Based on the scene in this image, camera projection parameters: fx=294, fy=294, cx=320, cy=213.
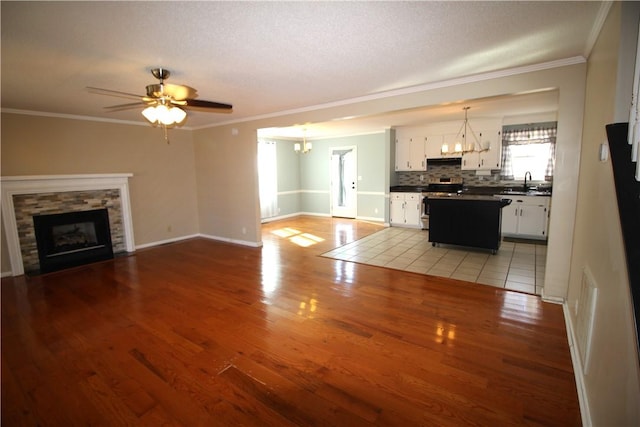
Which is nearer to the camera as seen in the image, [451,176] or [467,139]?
[467,139]

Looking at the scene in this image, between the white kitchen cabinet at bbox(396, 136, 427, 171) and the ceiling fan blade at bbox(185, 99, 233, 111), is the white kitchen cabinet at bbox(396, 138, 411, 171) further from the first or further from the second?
the ceiling fan blade at bbox(185, 99, 233, 111)

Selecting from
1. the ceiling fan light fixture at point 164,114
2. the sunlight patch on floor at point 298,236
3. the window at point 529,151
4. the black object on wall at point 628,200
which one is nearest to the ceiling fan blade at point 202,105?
the ceiling fan light fixture at point 164,114

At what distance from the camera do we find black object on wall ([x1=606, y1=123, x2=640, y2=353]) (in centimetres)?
102

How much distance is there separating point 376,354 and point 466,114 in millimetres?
5182

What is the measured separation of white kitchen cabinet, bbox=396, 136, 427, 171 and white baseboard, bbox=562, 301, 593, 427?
16.0 ft

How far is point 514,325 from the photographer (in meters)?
2.76

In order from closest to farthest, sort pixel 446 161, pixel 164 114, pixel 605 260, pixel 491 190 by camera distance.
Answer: pixel 605 260, pixel 164 114, pixel 491 190, pixel 446 161

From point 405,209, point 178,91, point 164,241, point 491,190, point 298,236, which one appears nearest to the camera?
point 178,91

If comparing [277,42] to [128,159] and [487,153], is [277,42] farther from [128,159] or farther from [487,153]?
[487,153]

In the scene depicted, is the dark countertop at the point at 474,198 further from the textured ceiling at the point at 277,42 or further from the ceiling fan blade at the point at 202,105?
the ceiling fan blade at the point at 202,105

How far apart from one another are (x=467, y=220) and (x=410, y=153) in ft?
9.08

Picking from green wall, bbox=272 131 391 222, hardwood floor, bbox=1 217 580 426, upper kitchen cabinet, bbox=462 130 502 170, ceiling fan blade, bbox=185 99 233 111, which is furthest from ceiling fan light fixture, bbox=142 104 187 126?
upper kitchen cabinet, bbox=462 130 502 170

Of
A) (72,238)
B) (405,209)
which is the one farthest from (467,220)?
(72,238)

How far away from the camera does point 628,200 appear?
1212 mm
